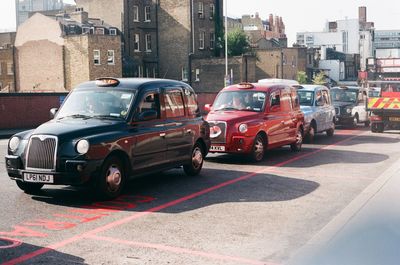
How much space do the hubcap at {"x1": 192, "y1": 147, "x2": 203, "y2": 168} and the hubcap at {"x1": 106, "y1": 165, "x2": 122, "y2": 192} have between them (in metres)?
2.66

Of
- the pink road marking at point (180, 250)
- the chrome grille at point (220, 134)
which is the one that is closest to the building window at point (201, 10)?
the chrome grille at point (220, 134)

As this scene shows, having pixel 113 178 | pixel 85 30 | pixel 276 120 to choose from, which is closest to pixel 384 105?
pixel 276 120

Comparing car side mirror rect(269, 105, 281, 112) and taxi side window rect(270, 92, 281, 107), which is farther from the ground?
taxi side window rect(270, 92, 281, 107)

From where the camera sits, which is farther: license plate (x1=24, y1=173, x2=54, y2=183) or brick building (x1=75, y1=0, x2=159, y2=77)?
brick building (x1=75, y1=0, x2=159, y2=77)

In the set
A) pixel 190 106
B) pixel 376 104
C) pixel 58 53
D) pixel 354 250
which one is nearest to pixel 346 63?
pixel 58 53

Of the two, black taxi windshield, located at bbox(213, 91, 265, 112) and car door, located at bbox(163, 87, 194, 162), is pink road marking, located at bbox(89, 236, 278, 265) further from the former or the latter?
black taxi windshield, located at bbox(213, 91, 265, 112)

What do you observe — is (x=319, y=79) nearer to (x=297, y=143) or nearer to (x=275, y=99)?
(x=297, y=143)

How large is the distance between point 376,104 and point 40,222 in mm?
17060

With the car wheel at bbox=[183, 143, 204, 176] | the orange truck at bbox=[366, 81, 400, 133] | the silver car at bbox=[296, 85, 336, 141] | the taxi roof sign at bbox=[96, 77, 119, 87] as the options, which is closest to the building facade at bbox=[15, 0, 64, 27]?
the orange truck at bbox=[366, 81, 400, 133]

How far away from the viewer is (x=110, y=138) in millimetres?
8719

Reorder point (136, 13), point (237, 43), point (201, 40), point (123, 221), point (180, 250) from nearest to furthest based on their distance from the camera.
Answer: point (180, 250) < point (123, 221) < point (136, 13) < point (201, 40) < point (237, 43)

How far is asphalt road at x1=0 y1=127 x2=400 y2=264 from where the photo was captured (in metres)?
6.03

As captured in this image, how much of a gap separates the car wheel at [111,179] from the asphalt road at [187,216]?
0.66 ft

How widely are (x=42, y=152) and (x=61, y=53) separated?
157 ft
